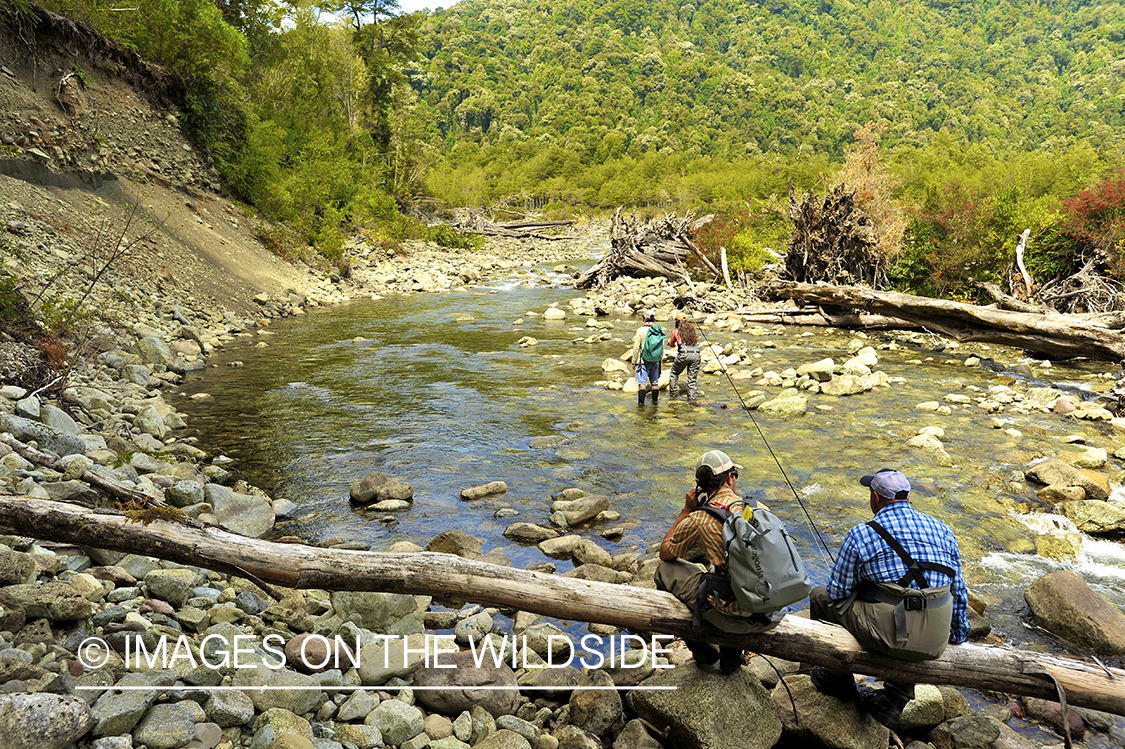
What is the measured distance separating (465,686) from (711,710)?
174cm

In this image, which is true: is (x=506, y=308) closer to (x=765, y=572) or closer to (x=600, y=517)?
(x=600, y=517)

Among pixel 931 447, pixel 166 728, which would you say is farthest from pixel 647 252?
pixel 166 728

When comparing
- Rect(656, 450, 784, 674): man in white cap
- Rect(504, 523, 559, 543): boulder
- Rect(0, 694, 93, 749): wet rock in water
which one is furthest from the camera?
Rect(504, 523, 559, 543): boulder

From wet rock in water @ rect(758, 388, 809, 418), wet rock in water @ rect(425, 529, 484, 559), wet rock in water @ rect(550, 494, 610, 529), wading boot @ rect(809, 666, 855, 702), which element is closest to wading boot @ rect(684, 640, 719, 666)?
wading boot @ rect(809, 666, 855, 702)

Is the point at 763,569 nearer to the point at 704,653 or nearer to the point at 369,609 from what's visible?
the point at 704,653

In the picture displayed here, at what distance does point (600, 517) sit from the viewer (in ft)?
27.4

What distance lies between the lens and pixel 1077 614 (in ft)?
18.9

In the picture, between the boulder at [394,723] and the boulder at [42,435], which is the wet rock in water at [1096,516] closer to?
the boulder at [394,723]

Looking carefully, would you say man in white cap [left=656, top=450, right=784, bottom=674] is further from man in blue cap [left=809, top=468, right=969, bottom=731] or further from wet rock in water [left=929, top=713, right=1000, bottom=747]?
wet rock in water [left=929, top=713, right=1000, bottom=747]

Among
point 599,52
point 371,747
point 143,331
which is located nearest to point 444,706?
point 371,747

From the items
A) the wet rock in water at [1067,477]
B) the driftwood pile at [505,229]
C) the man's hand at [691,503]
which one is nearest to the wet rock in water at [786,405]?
Answer: the wet rock in water at [1067,477]

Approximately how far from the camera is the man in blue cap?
3.91 meters

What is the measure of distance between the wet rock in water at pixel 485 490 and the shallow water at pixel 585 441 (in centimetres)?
13

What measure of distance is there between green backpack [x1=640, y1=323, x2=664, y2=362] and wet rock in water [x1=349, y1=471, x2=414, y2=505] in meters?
5.79
